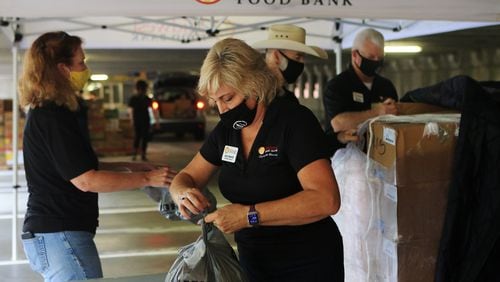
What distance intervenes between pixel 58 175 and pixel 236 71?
982 millimetres

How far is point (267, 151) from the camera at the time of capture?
1.87 metres

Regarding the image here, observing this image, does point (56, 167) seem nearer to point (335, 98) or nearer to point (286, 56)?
point (286, 56)

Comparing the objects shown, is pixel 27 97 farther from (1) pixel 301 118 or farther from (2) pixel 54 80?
(1) pixel 301 118

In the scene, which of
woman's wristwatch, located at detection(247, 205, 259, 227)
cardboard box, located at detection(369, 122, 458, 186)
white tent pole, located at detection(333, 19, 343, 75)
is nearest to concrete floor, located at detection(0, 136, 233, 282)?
cardboard box, located at detection(369, 122, 458, 186)

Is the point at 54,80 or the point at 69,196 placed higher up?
the point at 54,80

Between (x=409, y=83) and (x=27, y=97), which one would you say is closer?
(x=27, y=97)

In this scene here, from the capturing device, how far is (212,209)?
1955 millimetres

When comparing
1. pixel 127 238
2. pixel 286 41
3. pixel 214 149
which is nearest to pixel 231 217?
pixel 214 149

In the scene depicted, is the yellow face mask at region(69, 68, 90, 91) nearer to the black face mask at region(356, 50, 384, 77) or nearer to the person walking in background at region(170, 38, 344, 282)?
the person walking in background at region(170, 38, 344, 282)

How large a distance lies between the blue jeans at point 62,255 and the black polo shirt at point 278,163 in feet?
2.53

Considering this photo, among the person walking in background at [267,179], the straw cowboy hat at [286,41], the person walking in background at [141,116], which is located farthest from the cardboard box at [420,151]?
the person walking in background at [141,116]

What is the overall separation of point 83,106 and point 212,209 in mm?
1006

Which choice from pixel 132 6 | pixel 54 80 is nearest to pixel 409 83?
pixel 132 6

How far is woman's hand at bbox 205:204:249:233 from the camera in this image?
1.75m
